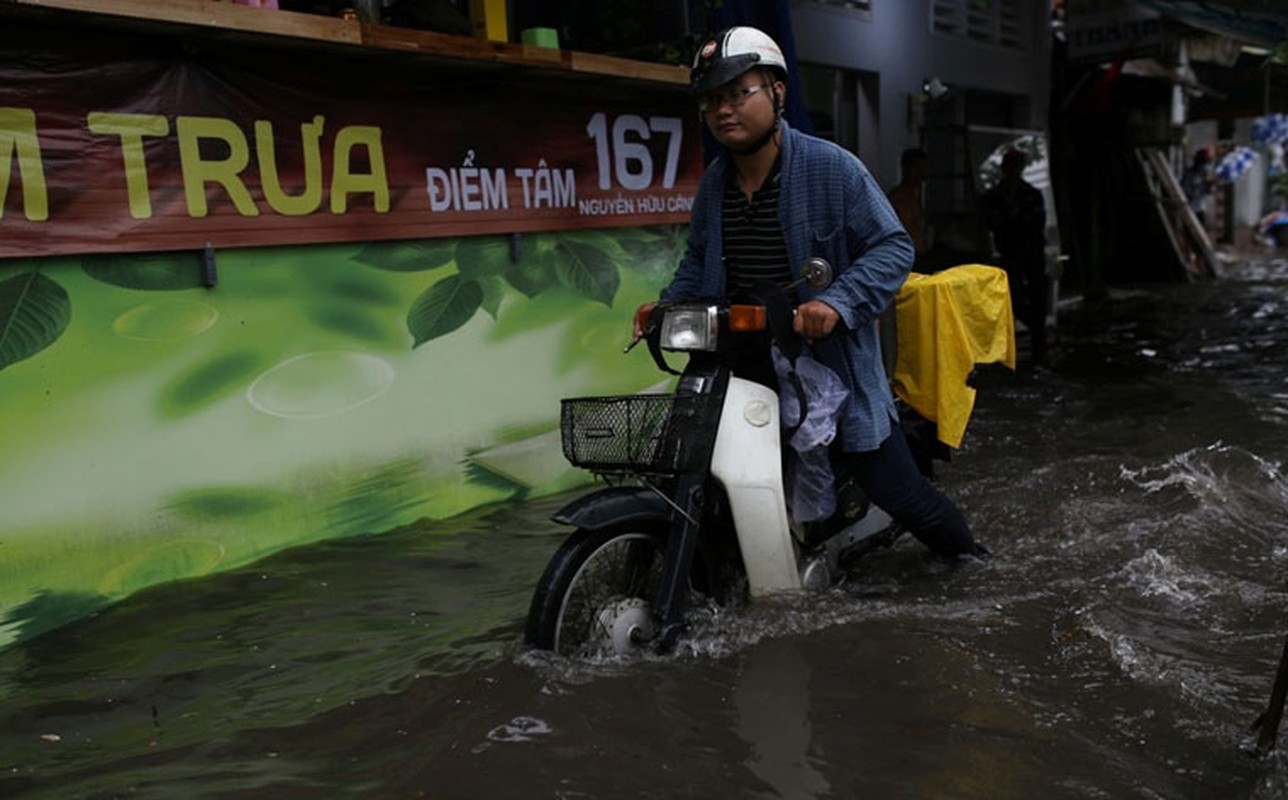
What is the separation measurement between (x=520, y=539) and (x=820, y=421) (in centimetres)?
→ 212

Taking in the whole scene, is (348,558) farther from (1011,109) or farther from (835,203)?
(1011,109)

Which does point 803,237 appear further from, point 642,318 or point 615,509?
point 615,509

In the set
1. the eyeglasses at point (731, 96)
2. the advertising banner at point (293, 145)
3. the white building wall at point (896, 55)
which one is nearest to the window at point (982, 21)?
the white building wall at point (896, 55)

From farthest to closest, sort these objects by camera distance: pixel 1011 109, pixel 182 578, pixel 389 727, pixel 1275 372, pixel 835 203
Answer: pixel 1011 109
pixel 1275 372
pixel 182 578
pixel 835 203
pixel 389 727

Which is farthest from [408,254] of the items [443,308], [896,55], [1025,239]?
[896,55]

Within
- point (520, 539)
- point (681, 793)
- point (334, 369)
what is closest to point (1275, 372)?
point (520, 539)

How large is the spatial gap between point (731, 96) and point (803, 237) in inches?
19.6

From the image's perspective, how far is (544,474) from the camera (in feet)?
20.6

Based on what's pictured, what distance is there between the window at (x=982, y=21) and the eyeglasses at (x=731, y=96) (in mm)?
9206

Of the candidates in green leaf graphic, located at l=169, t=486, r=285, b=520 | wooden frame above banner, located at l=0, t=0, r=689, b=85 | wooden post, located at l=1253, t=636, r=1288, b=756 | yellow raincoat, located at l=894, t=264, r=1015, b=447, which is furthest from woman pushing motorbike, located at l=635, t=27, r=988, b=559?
green leaf graphic, located at l=169, t=486, r=285, b=520

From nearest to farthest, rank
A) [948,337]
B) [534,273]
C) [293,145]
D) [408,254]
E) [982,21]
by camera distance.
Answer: [948,337] → [293,145] → [408,254] → [534,273] → [982,21]

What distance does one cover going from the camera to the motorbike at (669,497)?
11.2 ft

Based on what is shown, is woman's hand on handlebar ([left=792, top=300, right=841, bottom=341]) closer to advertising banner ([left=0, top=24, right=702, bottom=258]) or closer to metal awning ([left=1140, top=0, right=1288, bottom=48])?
advertising banner ([left=0, top=24, right=702, bottom=258])

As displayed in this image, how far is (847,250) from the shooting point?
3.79 metres
